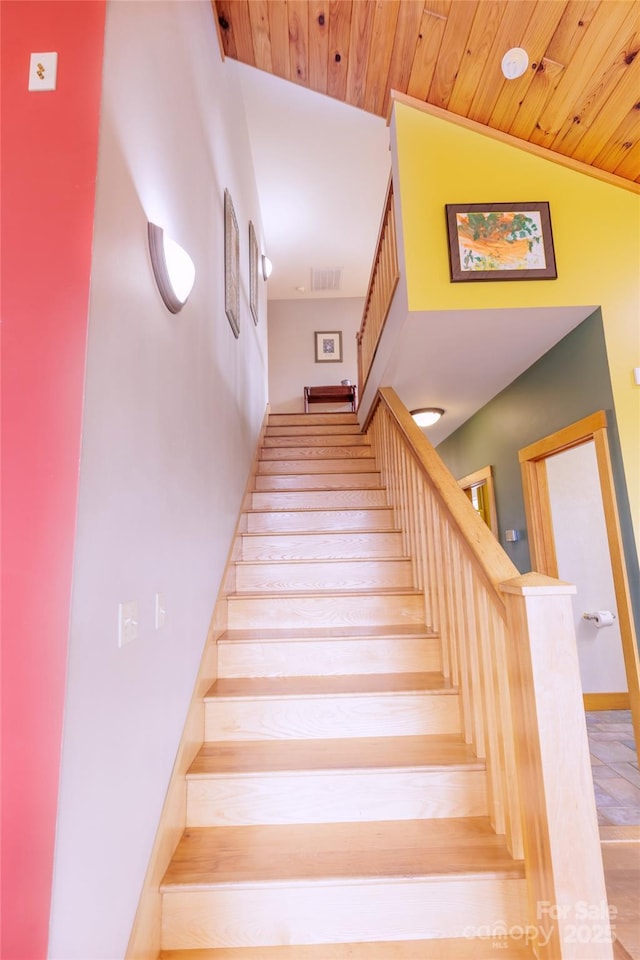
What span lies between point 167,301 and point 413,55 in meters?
2.32

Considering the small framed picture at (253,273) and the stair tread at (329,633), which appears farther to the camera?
the small framed picture at (253,273)

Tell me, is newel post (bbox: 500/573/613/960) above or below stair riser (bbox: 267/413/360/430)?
below

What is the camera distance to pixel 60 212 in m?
0.98

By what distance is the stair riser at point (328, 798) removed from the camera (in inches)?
60.7

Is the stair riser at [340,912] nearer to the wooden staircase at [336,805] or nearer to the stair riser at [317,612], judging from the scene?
the wooden staircase at [336,805]

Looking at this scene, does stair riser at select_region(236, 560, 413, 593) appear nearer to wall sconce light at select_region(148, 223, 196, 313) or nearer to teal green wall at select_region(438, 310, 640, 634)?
teal green wall at select_region(438, 310, 640, 634)

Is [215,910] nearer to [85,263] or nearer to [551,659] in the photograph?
[551,659]

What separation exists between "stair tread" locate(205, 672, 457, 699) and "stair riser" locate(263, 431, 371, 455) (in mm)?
2432

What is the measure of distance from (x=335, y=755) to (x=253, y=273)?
11.5 ft

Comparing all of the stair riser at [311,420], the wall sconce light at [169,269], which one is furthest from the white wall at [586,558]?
the wall sconce light at [169,269]

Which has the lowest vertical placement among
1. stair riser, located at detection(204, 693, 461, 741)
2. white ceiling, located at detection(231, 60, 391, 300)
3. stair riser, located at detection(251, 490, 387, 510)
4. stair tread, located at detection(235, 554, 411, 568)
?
stair riser, located at detection(204, 693, 461, 741)

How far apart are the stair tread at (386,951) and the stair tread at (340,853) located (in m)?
0.15

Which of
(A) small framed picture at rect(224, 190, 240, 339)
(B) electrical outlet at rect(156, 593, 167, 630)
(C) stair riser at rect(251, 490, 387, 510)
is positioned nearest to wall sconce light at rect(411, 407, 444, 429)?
(C) stair riser at rect(251, 490, 387, 510)

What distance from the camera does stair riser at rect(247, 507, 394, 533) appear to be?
10.0 ft
